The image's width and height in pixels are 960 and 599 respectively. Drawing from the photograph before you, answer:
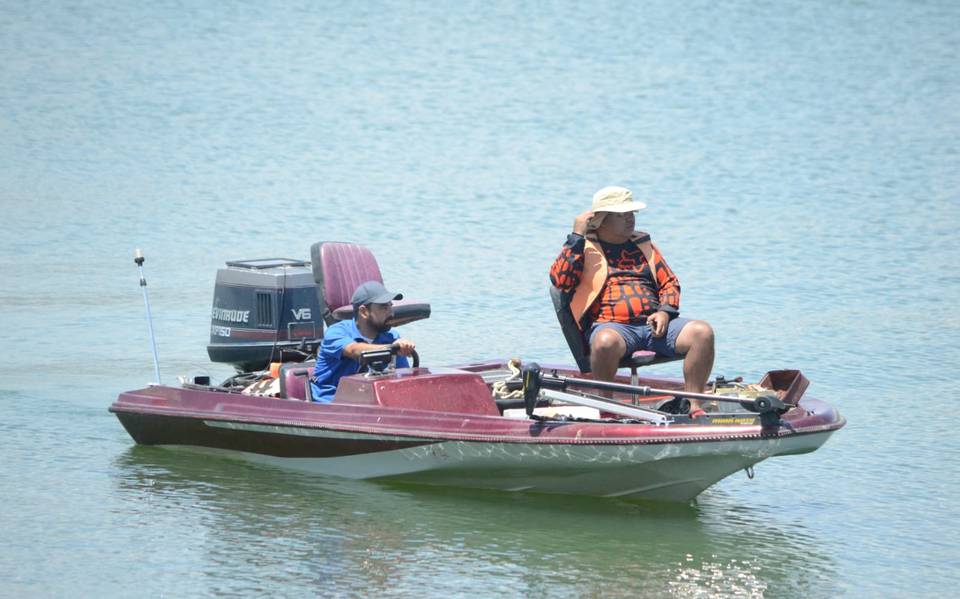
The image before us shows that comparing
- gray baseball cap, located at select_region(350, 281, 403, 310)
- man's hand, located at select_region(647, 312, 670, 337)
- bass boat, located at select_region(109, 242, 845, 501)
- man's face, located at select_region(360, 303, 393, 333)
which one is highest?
gray baseball cap, located at select_region(350, 281, 403, 310)

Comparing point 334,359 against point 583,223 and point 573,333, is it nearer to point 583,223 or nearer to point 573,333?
point 573,333

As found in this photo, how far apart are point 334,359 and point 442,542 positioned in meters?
1.41

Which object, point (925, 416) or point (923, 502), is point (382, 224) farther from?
point (923, 502)

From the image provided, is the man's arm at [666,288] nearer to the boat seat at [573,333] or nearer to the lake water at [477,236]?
the boat seat at [573,333]

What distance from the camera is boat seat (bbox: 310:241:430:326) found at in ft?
33.6

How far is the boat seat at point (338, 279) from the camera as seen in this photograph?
1023 centimetres

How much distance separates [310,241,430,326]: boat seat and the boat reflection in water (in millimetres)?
1079

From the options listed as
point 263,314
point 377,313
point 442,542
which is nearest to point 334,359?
point 377,313

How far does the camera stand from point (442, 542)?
8797mm

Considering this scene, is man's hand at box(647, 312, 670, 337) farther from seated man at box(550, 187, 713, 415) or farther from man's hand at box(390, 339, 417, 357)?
man's hand at box(390, 339, 417, 357)

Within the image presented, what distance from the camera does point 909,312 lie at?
609 inches

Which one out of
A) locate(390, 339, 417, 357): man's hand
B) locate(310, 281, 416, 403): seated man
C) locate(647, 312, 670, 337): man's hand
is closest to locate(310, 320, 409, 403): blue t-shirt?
locate(310, 281, 416, 403): seated man

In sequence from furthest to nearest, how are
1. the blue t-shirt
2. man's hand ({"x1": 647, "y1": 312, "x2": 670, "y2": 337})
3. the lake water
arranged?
the blue t-shirt < man's hand ({"x1": 647, "y1": 312, "x2": 670, "y2": 337}) < the lake water

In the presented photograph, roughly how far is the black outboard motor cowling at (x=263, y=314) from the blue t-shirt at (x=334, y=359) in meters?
0.82
